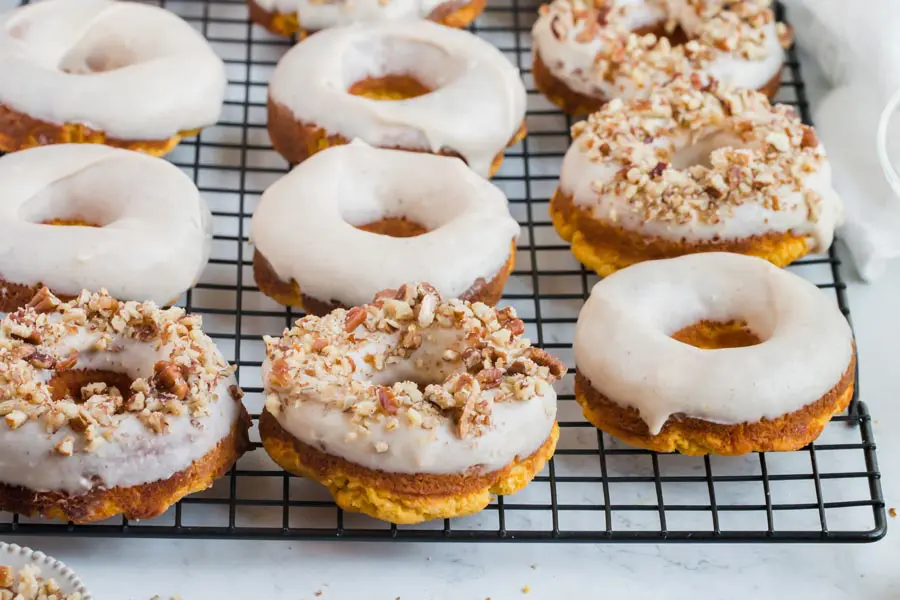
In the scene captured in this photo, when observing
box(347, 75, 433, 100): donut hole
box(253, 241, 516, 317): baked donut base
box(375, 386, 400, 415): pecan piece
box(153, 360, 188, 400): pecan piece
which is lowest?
box(253, 241, 516, 317): baked donut base

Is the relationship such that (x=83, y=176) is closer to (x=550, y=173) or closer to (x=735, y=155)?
(x=550, y=173)

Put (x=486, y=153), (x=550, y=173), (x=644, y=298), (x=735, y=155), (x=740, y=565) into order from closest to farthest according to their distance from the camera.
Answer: (x=740, y=565), (x=644, y=298), (x=735, y=155), (x=486, y=153), (x=550, y=173)

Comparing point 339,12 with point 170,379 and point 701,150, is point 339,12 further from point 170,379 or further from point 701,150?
point 170,379

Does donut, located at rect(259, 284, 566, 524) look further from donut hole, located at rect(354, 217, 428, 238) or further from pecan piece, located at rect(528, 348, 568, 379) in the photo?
donut hole, located at rect(354, 217, 428, 238)

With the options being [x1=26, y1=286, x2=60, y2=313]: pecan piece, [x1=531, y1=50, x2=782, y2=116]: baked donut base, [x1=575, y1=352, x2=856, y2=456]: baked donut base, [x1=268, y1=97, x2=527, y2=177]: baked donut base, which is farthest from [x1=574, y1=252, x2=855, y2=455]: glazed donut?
[x1=26, y1=286, x2=60, y2=313]: pecan piece

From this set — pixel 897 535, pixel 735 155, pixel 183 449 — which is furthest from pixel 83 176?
pixel 897 535

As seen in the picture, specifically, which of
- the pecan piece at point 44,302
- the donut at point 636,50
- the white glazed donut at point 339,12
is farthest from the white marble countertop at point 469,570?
the white glazed donut at point 339,12
